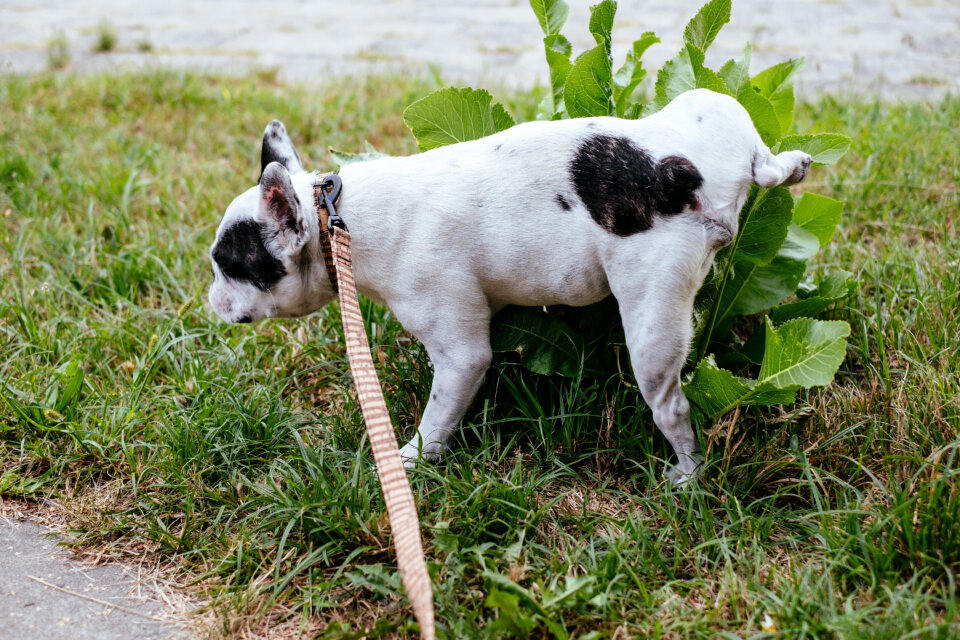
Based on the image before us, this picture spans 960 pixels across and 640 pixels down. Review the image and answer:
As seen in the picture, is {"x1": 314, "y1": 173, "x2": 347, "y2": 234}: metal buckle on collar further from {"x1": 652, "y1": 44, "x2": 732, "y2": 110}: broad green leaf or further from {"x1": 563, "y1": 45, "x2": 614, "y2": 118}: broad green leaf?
{"x1": 652, "y1": 44, "x2": 732, "y2": 110}: broad green leaf

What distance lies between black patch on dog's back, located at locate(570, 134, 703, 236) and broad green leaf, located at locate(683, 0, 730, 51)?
0.60 meters

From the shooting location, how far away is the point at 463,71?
615 centimetres

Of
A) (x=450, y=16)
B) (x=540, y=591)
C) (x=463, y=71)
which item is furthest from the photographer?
(x=450, y=16)

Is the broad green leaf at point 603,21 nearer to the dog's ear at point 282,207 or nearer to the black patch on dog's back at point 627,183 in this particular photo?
the black patch on dog's back at point 627,183

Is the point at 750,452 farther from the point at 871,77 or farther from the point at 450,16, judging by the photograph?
the point at 450,16

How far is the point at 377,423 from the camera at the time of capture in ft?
A: 6.77

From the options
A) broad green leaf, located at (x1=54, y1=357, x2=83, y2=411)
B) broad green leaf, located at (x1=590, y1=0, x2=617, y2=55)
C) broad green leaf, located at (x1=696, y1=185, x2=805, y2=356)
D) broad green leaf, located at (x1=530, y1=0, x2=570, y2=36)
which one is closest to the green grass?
broad green leaf, located at (x1=54, y1=357, x2=83, y2=411)

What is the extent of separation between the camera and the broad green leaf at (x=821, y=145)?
2.60 m

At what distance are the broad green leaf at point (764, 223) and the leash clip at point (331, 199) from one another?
3.98ft

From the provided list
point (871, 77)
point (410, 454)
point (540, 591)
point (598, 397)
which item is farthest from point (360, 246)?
point (871, 77)

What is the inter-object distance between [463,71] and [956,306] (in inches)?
163

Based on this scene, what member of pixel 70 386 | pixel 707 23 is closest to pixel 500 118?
pixel 707 23

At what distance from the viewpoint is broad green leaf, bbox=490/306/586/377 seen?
269 cm

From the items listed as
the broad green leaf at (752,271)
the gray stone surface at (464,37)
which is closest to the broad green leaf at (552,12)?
the broad green leaf at (752,271)
